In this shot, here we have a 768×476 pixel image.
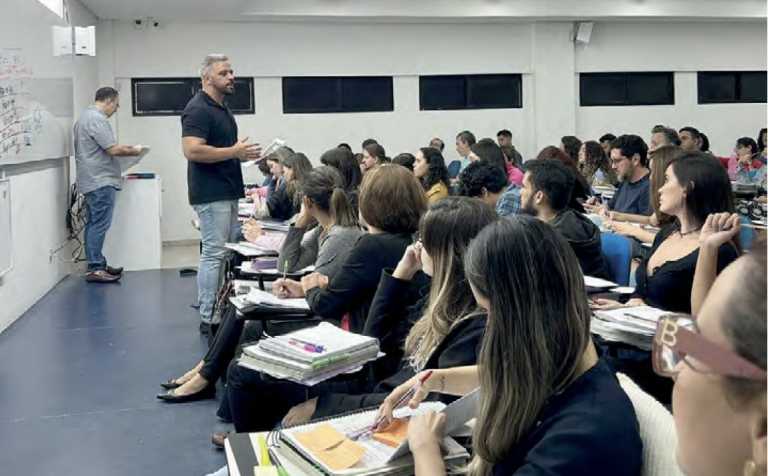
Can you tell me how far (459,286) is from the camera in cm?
206

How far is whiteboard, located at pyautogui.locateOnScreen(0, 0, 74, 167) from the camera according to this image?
17.3ft

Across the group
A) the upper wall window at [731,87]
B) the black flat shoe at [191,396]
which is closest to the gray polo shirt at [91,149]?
the black flat shoe at [191,396]

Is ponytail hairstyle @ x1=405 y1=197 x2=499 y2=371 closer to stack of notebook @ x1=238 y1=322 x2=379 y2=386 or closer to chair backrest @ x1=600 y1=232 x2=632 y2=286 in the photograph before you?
stack of notebook @ x1=238 y1=322 x2=379 y2=386

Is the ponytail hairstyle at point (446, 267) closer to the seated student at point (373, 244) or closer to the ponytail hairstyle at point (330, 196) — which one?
the seated student at point (373, 244)

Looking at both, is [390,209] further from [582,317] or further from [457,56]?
[457,56]

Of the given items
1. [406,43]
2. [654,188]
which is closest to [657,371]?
[654,188]

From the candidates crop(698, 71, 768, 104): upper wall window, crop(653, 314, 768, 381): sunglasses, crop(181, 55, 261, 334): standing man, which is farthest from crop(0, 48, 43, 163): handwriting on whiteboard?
crop(698, 71, 768, 104): upper wall window

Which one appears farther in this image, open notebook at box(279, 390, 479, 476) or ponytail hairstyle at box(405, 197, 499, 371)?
ponytail hairstyle at box(405, 197, 499, 371)

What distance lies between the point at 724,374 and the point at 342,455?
945 millimetres

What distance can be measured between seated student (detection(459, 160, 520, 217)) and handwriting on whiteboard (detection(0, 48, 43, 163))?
3.09 meters

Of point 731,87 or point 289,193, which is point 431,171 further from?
point 731,87

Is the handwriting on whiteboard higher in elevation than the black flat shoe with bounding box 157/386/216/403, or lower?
higher

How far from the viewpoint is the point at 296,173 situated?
559cm

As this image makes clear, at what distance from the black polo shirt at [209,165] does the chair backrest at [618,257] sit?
2345 millimetres
